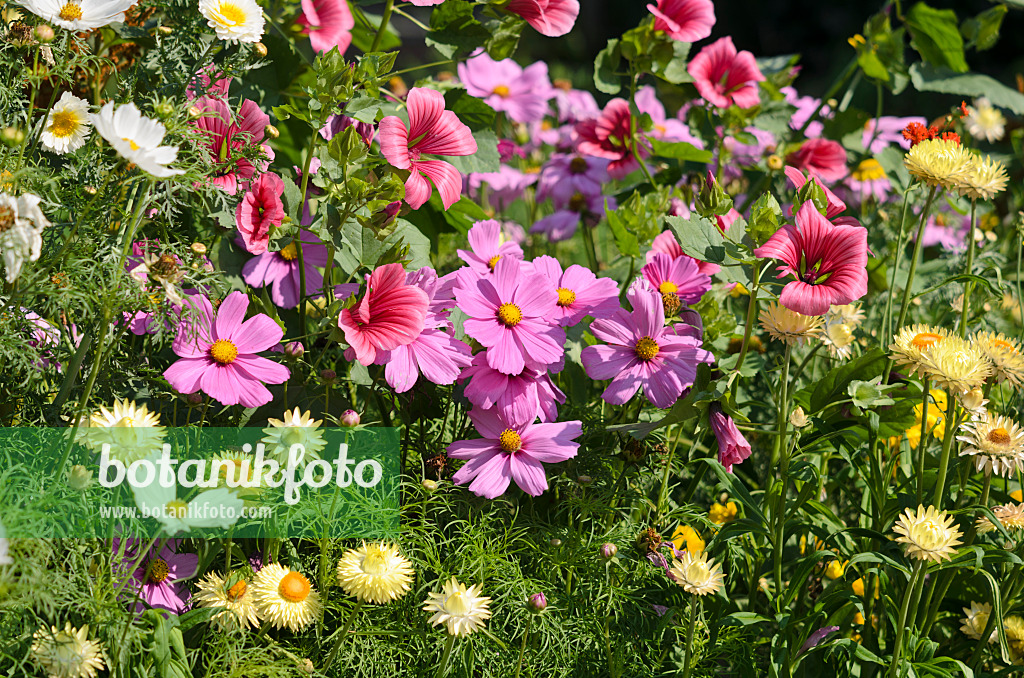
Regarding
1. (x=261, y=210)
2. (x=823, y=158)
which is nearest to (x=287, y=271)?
(x=261, y=210)

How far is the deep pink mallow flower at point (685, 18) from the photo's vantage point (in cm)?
118

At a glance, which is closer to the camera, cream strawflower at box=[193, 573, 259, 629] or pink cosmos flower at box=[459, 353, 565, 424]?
cream strawflower at box=[193, 573, 259, 629]

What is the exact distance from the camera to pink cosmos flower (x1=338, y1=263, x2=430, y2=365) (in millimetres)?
825

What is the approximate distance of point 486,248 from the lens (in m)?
1.04

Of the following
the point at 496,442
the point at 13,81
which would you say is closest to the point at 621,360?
the point at 496,442

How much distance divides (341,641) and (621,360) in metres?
0.41

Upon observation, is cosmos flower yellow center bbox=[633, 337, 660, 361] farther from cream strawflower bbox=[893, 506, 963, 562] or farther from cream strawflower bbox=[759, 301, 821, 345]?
cream strawflower bbox=[893, 506, 963, 562]

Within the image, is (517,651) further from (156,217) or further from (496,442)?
(156,217)

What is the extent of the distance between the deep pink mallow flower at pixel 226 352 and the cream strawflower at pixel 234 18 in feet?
0.83

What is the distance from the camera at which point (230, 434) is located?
0.87m

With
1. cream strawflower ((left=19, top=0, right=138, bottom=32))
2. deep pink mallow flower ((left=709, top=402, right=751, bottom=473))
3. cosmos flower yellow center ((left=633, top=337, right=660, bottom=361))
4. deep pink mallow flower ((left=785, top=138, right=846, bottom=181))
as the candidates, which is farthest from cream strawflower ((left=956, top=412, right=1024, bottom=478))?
cream strawflower ((left=19, top=0, right=138, bottom=32))

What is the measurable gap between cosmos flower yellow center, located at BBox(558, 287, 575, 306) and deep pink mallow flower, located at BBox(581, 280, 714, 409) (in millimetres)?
70

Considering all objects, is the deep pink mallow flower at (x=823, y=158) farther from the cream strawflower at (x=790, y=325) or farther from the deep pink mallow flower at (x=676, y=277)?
the cream strawflower at (x=790, y=325)

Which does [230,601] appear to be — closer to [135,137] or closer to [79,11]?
[135,137]
